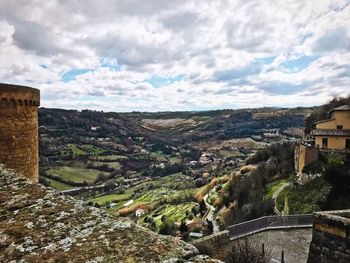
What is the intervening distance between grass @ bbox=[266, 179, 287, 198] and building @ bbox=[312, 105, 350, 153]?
5.45 metres

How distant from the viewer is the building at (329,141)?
31.6m

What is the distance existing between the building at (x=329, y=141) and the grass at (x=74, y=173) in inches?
2793

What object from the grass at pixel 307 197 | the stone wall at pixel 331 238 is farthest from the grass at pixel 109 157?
the stone wall at pixel 331 238

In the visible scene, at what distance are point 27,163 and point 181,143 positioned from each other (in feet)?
553

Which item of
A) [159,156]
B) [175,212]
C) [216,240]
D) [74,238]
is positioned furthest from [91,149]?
[74,238]

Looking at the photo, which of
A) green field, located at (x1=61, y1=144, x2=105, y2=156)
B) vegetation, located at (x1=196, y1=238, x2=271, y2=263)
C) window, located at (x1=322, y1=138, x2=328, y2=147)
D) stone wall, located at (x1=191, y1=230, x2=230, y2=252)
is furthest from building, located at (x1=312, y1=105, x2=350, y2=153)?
green field, located at (x1=61, y1=144, x2=105, y2=156)

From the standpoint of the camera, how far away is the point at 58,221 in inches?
126

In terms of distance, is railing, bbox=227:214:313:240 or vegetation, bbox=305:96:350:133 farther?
vegetation, bbox=305:96:350:133

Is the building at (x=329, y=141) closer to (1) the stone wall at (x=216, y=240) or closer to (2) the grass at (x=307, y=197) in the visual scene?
(2) the grass at (x=307, y=197)

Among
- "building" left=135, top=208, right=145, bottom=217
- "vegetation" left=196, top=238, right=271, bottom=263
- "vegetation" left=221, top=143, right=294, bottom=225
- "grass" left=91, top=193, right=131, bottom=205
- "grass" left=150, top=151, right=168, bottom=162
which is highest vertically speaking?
"vegetation" left=196, top=238, right=271, bottom=263

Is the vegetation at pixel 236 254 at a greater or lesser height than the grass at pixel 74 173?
greater

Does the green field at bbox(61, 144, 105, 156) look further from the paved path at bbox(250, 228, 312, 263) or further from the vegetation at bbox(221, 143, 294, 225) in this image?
the paved path at bbox(250, 228, 312, 263)

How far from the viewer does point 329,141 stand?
3331 cm

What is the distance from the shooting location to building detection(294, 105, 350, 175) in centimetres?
3164
